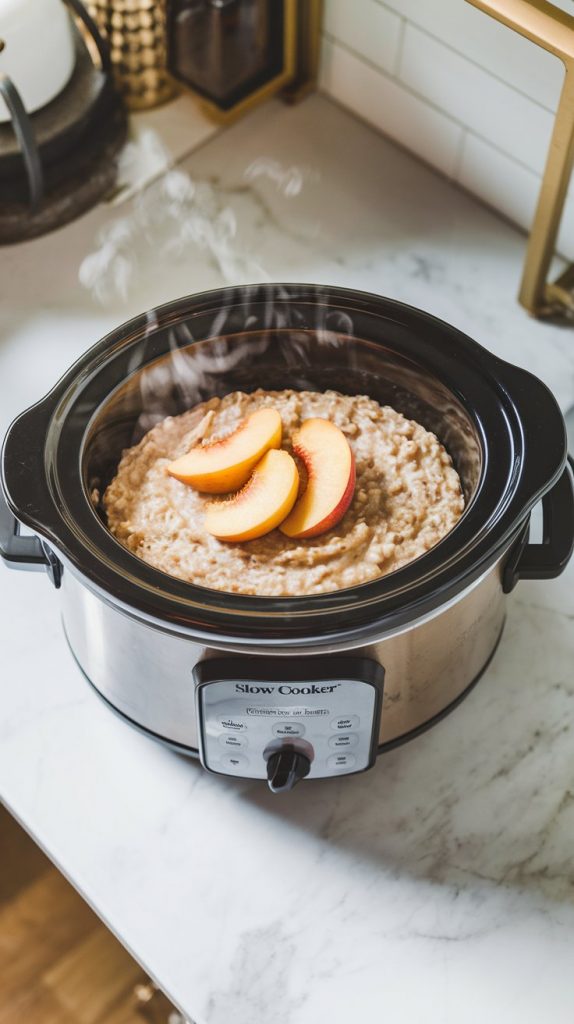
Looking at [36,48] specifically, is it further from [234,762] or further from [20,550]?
[234,762]

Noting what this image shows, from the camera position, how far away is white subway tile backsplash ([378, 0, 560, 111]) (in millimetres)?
1341

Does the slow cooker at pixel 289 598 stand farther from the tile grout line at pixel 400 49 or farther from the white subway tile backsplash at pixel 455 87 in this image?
the tile grout line at pixel 400 49

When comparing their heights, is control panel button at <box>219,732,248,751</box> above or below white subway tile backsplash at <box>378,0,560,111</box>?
below

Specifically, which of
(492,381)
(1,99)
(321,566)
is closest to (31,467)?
(321,566)

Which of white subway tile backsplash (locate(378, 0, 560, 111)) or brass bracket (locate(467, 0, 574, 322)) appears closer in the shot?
brass bracket (locate(467, 0, 574, 322))

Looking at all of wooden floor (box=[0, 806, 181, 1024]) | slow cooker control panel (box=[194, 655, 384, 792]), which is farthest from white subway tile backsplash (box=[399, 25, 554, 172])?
wooden floor (box=[0, 806, 181, 1024])

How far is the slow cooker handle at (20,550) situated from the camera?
3.26 feet

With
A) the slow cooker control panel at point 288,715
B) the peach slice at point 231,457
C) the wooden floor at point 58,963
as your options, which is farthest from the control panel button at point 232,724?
the wooden floor at point 58,963

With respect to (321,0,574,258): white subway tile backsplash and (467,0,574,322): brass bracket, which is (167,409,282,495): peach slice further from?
(321,0,574,258): white subway tile backsplash

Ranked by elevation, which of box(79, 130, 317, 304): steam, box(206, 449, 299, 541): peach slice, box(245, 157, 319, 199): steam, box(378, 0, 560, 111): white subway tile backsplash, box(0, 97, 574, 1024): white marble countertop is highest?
box(378, 0, 560, 111): white subway tile backsplash

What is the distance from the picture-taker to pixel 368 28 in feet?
5.02

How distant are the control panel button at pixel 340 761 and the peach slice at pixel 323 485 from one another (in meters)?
0.20

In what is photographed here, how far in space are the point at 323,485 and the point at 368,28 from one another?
32.9 inches

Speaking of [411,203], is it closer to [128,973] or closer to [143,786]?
[143,786]
